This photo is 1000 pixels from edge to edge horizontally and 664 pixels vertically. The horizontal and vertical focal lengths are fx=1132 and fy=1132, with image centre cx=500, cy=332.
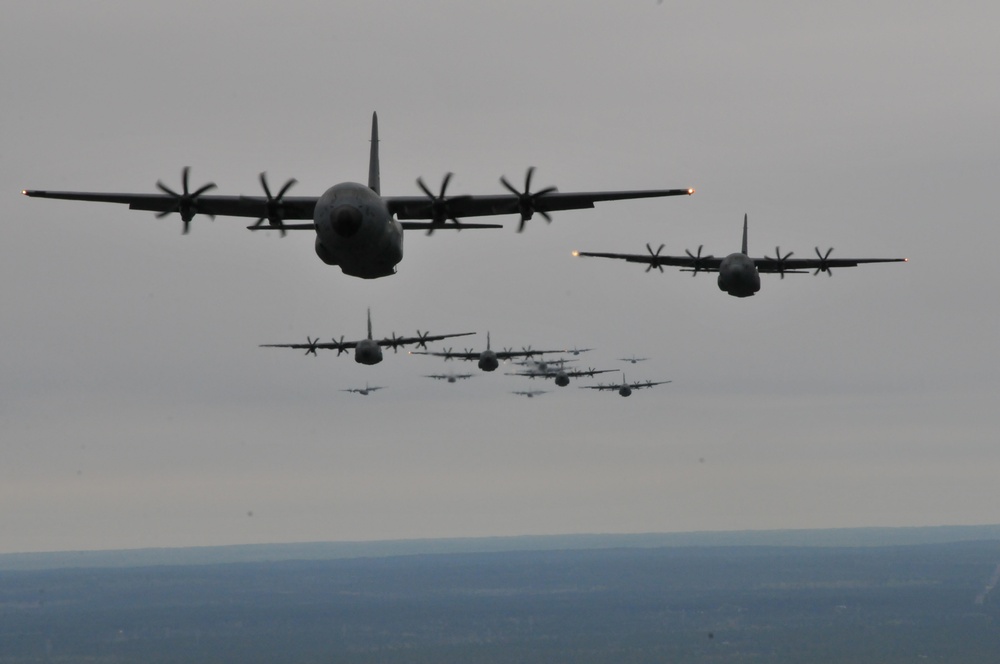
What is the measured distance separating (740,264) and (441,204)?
35.0 m

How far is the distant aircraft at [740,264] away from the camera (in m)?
83.6

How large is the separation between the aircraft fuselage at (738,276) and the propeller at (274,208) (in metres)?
38.7

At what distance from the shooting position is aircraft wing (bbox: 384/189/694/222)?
53.4 meters

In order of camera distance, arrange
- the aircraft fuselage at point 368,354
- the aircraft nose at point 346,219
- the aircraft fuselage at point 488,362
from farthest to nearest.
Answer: the aircraft fuselage at point 488,362 → the aircraft fuselage at point 368,354 → the aircraft nose at point 346,219

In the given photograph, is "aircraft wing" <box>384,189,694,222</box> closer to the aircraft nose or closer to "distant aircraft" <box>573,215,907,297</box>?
the aircraft nose

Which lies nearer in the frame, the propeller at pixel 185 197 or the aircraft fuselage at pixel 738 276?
the propeller at pixel 185 197

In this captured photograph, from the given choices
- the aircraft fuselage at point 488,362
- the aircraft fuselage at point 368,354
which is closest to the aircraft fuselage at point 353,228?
the aircraft fuselage at point 368,354

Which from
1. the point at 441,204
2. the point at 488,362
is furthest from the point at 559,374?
the point at 441,204

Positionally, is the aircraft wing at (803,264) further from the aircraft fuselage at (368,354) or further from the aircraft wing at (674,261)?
the aircraft fuselage at (368,354)

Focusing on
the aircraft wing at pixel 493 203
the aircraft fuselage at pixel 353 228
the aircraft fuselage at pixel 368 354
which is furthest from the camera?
the aircraft fuselage at pixel 368 354

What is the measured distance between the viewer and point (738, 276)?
8331 cm

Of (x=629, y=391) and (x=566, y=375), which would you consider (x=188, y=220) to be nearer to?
(x=566, y=375)

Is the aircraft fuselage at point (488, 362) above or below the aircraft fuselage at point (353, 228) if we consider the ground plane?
above

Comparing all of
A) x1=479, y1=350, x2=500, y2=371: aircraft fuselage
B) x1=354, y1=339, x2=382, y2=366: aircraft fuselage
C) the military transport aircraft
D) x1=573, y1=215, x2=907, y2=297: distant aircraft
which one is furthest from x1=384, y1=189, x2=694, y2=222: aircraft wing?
x1=479, y1=350, x2=500, y2=371: aircraft fuselage
